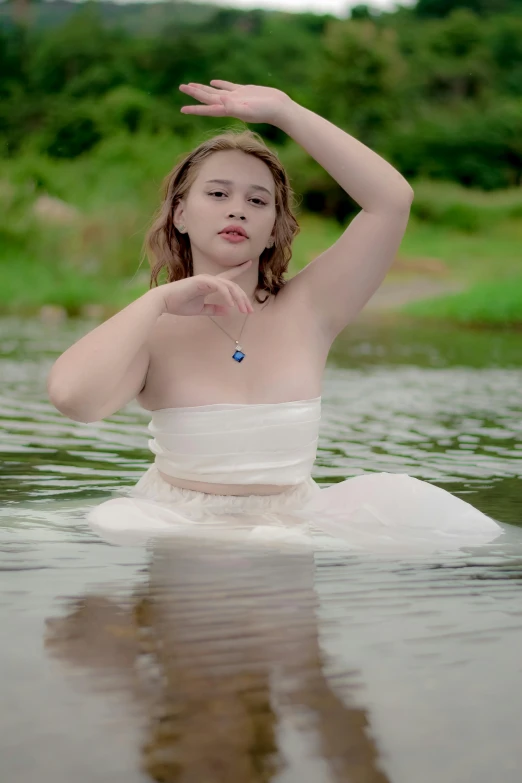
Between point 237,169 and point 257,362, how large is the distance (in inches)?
18.0

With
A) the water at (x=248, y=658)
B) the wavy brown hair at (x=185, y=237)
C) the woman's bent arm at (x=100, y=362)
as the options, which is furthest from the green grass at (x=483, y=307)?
the woman's bent arm at (x=100, y=362)

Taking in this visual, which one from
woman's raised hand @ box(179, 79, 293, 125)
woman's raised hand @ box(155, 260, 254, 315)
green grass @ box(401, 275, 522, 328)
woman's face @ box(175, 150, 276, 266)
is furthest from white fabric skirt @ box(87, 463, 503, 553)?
green grass @ box(401, 275, 522, 328)

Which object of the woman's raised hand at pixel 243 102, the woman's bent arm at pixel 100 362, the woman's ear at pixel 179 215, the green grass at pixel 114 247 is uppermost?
the green grass at pixel 114 247

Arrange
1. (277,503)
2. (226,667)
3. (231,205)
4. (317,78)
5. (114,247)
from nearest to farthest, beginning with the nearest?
(226,667)
(231,205)
(277,503)
(114,247)
(317,78)

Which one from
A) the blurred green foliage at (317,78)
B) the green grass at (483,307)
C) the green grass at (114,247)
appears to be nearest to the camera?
the green grass at (483,307)

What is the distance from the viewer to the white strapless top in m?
2.76

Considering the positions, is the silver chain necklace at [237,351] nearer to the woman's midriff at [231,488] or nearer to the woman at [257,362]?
the woman at [257,362]

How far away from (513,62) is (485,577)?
45.3m

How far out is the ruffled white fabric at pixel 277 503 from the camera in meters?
2.71

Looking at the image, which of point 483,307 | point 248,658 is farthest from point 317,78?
point 248,658

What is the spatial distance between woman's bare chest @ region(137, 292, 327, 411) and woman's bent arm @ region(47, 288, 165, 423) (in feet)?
0.70

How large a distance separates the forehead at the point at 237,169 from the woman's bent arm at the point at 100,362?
1.23ft

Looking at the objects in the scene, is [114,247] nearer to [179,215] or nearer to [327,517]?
[179,215]

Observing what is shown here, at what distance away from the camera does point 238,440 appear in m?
2.76
